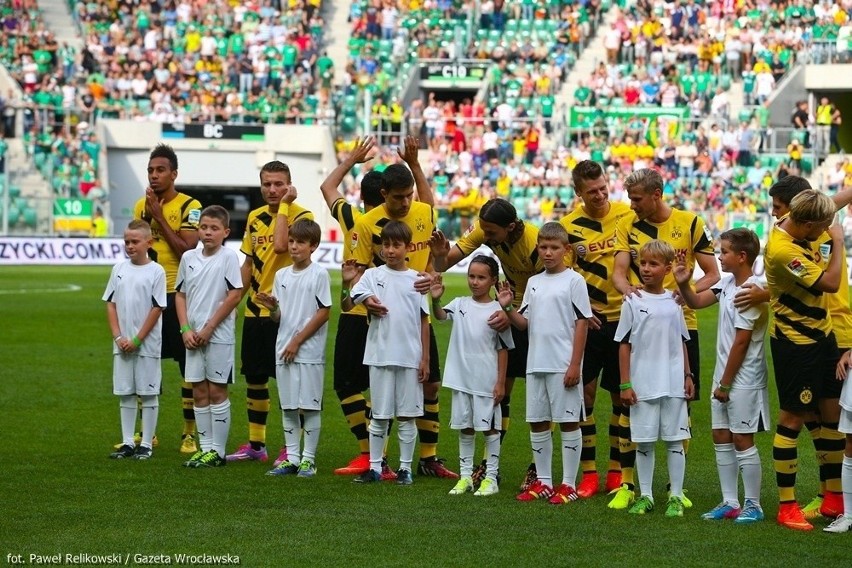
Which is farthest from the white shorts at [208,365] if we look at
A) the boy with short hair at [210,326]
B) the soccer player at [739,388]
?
the soccer player at [739,388]

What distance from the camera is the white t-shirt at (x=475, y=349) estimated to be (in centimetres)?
937

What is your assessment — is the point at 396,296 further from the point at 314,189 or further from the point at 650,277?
the point at 314,189

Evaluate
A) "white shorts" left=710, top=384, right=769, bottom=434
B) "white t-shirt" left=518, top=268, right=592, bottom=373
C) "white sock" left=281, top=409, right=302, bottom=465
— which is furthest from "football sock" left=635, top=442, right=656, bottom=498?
"white sock" left=281, top=409, right=302, bottom=465

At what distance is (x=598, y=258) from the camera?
9.61 meters

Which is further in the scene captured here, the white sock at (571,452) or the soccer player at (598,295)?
the soccer player at (598,295)

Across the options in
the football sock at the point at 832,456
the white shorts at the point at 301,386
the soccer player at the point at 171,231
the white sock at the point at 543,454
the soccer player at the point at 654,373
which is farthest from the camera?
the soccer player at the point at 171,231

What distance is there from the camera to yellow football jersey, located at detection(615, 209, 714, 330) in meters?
9.32

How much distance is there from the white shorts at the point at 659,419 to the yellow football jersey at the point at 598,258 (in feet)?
3.28

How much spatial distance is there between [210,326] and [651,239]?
329 cm

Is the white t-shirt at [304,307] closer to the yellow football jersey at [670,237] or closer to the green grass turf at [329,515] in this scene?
the green grass turf at [329,515]

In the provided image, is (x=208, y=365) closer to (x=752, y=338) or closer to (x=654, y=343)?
(x=654, y=343)

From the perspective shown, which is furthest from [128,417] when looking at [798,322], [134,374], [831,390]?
[831,390]

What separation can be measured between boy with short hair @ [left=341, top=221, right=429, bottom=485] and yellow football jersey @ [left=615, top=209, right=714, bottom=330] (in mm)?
1452

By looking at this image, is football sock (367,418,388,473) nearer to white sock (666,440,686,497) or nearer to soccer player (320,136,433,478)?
soccer player (320,136,433,478)
